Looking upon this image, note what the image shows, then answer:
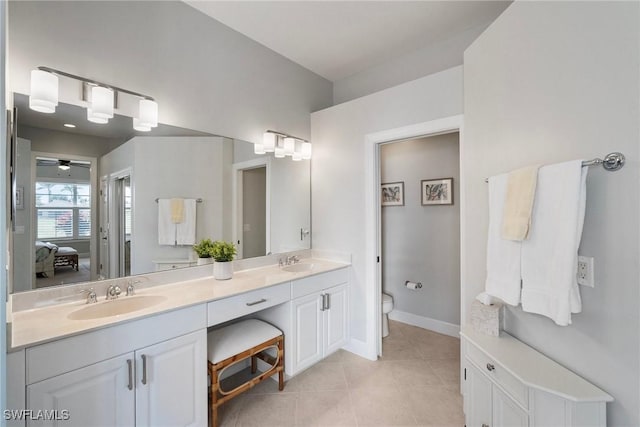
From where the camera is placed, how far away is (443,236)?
10.1 ft

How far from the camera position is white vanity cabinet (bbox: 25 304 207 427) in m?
1.08

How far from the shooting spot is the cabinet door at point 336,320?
2367 millimetres

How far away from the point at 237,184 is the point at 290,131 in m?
0.85

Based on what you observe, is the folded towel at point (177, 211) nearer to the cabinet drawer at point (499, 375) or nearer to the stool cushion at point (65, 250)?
the stool cushion at point (65, 250)

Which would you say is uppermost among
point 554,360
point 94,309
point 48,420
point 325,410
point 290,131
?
point 290,131

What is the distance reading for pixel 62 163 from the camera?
1561 millimetres

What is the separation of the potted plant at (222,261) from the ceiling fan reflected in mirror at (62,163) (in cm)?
93

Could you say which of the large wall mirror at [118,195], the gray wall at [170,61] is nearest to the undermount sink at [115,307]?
the large wall mirror at [118,195]

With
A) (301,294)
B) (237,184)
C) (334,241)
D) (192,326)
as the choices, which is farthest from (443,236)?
(192,326)

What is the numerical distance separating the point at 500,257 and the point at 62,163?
8.22 feet

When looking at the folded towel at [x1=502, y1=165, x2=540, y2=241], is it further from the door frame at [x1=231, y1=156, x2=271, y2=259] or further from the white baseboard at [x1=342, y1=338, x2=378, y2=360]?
the door frame at [x1=231, y1=156, x2=271, y2=259]

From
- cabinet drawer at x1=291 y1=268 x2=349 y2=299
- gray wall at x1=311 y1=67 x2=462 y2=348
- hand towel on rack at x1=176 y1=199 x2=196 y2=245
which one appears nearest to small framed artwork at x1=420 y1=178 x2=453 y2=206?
gray wall at x1=311 y1=67 x2=462 y2=348

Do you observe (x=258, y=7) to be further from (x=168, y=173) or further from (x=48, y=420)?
(x=48, y=420)

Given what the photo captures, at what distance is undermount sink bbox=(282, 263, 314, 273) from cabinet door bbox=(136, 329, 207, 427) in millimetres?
1047
